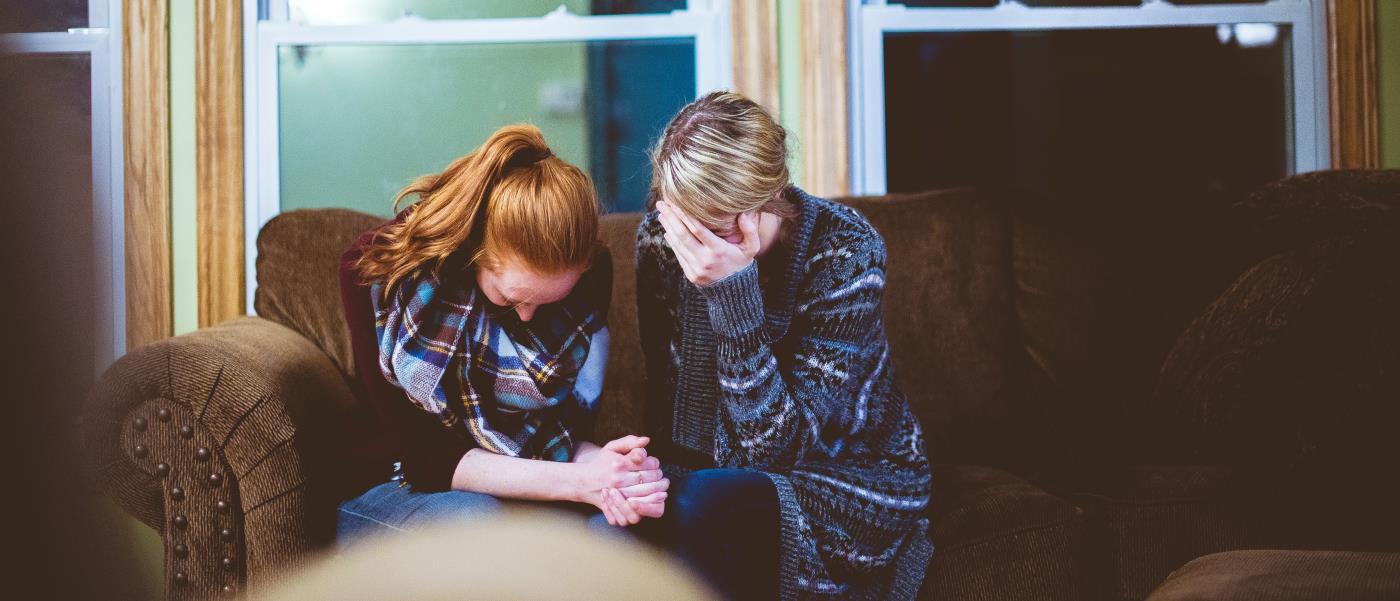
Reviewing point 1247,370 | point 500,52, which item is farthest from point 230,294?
point 1247,370

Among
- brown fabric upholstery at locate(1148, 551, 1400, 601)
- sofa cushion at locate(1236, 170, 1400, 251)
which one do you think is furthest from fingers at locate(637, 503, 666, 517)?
sofa cushion at locate(1236, 170, 1400, 251)

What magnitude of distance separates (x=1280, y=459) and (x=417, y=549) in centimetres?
139

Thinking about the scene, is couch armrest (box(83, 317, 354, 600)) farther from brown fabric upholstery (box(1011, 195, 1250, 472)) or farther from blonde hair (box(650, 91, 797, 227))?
brown fabric upholstery (box(1011, 195, 1250, 472))

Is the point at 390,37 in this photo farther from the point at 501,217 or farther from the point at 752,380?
the point at 752,380

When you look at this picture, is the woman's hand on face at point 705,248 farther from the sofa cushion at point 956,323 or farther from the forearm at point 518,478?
the sofa cushion at point 956,323

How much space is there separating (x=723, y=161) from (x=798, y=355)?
0.32m

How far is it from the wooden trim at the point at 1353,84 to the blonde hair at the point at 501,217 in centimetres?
Answer: 221

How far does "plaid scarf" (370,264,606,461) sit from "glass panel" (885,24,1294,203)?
1404mm

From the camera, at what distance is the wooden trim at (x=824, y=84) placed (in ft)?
8.15

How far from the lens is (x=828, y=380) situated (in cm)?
149

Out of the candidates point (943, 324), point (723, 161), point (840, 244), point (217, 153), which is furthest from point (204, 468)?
point (943, 324)

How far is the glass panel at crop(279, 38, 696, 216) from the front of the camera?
2.50 metres

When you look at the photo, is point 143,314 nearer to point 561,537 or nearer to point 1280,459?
point 561,537

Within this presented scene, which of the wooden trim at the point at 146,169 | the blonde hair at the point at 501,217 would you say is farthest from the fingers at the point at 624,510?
the wooden trim at the point at 146,169
